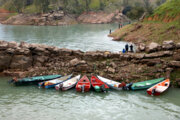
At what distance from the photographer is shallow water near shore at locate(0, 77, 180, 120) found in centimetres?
2164

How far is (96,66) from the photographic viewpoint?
106 feet

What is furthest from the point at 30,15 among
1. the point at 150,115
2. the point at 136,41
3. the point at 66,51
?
the point at 150,115

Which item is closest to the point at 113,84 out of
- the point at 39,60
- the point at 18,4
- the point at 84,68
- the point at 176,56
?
the point at 84,68

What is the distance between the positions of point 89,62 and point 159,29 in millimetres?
27487

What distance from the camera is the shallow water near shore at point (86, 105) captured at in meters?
21.6

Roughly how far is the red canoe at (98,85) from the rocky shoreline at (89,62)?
7.13 ft

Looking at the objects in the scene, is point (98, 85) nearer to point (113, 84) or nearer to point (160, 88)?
point (113, 84)

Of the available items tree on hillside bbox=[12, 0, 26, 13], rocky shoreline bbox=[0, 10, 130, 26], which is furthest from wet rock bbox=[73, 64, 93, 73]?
tree on hillside bbox=[12, 0, 26, 13]

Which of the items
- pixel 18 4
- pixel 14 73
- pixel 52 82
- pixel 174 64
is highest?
pixel 18 4

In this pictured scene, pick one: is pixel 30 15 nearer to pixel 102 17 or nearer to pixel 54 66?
pixel 102 17

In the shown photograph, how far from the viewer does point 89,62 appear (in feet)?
112

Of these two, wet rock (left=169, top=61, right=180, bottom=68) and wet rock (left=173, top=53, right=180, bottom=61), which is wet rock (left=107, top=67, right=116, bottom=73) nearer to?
wet rock (left=169, top=61, right=180, bottom=68)

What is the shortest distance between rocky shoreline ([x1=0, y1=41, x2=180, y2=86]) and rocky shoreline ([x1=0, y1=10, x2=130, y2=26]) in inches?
3570

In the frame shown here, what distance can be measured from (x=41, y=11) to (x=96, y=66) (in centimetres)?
12003
